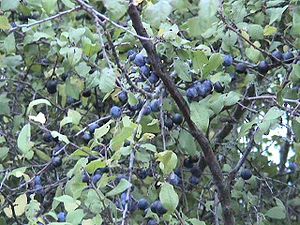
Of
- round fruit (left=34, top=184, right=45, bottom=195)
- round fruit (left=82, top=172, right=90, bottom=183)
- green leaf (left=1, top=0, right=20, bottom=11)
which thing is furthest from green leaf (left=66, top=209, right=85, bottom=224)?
green leaf (left=1, top=0, right=20, bottom=11)

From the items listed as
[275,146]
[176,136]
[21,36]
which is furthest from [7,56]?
[275,146]

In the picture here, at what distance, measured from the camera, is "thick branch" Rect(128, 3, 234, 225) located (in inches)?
57.0

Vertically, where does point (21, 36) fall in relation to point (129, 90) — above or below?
above

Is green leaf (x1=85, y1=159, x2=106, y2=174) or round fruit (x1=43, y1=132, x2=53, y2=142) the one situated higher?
green leaf (x1=85, y1=159, x2=106, y2=174)

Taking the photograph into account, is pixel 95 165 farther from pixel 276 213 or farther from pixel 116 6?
pixel 276 213

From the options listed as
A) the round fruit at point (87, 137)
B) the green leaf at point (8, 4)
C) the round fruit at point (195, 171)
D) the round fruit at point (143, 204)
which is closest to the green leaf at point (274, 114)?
the round fruit at point (143, 204)

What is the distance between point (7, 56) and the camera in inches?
90.6

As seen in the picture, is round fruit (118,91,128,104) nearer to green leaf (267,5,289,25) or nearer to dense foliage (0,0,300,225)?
dense foliage (0,0,300,225)

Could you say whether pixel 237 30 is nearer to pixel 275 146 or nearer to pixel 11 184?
pixel 11 184

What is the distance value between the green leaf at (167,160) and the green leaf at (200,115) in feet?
0.38

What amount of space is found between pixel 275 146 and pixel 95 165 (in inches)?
72.9

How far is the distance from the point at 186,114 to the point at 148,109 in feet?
0.41

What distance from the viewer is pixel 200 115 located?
165cm

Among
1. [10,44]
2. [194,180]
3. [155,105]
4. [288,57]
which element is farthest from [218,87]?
[10,44]
